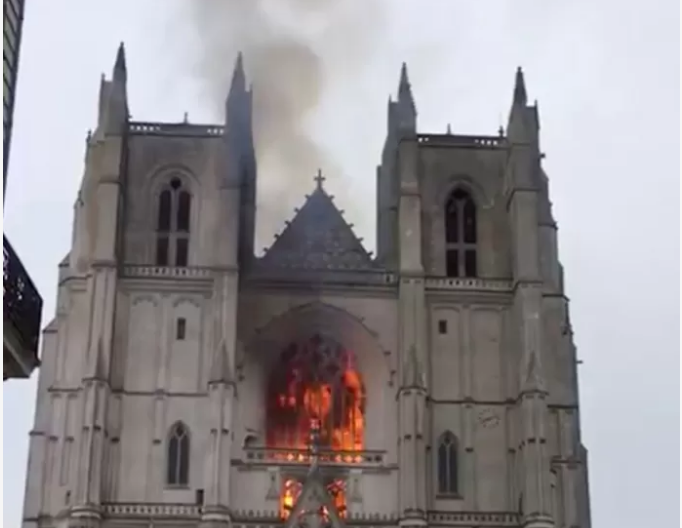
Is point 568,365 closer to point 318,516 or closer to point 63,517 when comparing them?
point 318,516

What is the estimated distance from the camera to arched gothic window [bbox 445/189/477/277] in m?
49.0

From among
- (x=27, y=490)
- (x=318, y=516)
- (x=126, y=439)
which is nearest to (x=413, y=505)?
(x=318, y=516)

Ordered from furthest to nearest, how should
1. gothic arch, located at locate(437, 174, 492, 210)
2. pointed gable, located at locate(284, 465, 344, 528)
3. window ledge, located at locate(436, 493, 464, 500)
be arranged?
gothic arch, located at locate(437, 174, 492, 210) → window ledge, located at locate(436, 493, 464, 500) → pointed gable, located at locate(284, 465, 344, 528)

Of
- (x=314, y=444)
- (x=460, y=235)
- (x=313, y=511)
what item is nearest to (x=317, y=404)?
(x=314, y=444)

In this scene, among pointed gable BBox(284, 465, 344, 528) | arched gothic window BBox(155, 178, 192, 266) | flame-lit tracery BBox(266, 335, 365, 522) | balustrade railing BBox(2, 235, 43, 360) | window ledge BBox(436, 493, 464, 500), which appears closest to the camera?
balustrade railing BBox(2, 235, 43, 360)

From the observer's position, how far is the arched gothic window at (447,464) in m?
45.4

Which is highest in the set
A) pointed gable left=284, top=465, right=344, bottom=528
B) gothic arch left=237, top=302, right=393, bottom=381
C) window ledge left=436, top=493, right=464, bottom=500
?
gothic arch left=237, top=302, right=393, bottom=381

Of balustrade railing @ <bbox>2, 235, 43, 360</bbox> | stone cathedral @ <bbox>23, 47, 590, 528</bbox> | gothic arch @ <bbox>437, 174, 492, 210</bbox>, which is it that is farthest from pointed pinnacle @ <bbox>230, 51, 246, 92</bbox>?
balustrade railing @ <bbox>2, 235, 43, 360</bbox>

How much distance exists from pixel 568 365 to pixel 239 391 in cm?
1153

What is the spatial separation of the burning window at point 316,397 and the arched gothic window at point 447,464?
9.91 ft

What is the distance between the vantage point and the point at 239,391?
153ft

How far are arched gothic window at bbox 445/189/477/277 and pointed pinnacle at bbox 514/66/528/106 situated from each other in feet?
13.5

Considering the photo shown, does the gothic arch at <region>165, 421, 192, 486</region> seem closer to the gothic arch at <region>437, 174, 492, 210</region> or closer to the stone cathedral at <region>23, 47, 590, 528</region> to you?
the stone cathedral at <region>23, 47, 590, 528</region>

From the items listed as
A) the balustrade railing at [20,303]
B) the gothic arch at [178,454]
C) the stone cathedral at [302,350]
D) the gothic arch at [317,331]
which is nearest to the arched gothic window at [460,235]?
the stone cathedral at [302,350]
